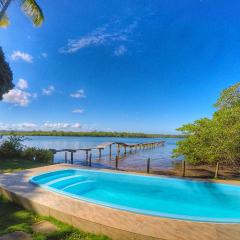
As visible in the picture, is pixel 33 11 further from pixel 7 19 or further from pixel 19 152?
pixel 19 152

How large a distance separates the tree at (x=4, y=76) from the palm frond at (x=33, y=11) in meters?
3.12

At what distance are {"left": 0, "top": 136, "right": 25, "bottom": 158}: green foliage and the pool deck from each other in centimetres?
923

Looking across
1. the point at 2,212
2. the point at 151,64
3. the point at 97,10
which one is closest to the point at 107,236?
the point at 2,212

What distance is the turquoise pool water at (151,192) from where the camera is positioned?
290 inches

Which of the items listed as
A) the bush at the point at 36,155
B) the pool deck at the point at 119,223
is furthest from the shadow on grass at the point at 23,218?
the bush at the point at 36,155

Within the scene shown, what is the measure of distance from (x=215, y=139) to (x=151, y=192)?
20.8 ft

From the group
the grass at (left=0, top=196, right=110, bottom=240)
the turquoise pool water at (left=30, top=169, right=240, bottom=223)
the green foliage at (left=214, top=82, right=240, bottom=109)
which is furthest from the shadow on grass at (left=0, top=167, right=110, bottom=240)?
the green foliage at (left=214, top=82, right=240, bottom=109)

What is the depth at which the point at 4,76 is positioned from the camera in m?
12.4

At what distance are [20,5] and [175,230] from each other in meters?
10.9

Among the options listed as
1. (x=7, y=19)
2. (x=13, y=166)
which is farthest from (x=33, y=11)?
(x=13, y=166)

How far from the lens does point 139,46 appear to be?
72.0ft

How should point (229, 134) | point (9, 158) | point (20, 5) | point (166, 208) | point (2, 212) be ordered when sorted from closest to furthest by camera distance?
point (2, 212) → point (166, 208) → point (20, 5) → point (229, 134) → point (9, 158)

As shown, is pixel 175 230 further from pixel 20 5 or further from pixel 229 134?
pixel 20 5

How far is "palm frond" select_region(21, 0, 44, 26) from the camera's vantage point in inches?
400
